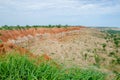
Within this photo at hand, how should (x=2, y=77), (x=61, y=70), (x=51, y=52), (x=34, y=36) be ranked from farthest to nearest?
(x=34, y=36) < (x=51, y=52) < (x=61, y=70) < (x=2, y=77)

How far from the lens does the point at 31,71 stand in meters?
5.85

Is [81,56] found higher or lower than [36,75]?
lower

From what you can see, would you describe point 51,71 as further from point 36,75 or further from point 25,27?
point 25,27

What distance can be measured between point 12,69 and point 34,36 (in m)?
21.0

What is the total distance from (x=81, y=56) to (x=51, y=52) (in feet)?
4.78

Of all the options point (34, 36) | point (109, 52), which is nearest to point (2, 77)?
point (109, 52)

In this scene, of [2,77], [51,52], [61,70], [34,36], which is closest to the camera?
[2,77]

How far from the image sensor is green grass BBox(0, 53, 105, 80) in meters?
5.66

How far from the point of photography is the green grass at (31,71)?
5.66 m

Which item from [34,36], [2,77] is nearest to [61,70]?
[2,77]

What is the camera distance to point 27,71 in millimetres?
5793

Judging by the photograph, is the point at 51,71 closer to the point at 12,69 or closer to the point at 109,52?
the point at 12,69

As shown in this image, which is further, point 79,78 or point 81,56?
point 81,56

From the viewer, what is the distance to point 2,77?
5617mm
